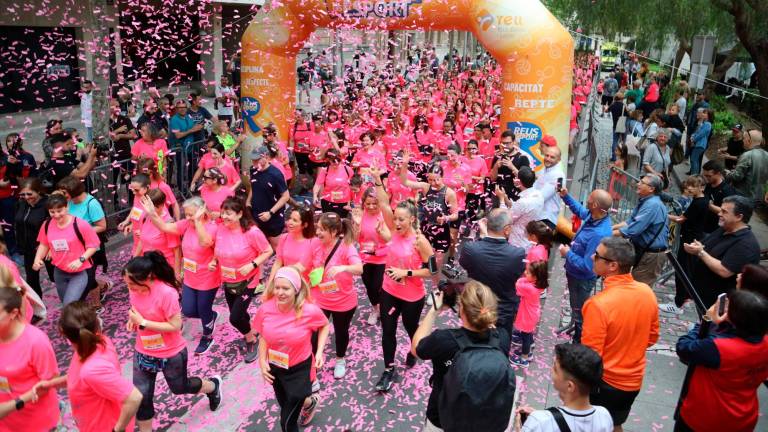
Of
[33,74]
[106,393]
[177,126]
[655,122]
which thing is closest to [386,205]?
[106,393]

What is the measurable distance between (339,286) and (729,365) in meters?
2.81

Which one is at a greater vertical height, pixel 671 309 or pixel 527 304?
pixel 527 304

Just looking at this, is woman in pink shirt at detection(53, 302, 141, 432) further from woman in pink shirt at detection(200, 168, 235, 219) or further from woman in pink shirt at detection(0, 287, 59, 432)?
woman in pink shirt at detection(200, 168, 235, 219)

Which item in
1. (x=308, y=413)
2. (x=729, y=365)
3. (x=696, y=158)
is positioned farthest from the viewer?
(x=696, y=158)

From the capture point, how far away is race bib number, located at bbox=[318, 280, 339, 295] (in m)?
4.80

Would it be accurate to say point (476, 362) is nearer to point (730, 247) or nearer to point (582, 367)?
point (582, 367)

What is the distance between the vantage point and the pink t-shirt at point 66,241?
16.8 ft

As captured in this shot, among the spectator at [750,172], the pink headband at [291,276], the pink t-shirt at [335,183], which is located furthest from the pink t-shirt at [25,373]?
the spectator at [750,172]

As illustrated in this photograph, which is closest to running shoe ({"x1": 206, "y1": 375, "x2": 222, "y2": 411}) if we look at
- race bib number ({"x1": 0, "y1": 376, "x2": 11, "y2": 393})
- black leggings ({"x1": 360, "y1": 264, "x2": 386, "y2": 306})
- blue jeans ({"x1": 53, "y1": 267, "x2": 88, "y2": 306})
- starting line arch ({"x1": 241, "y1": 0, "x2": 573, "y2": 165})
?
race bib number ({"x1": 0, "y1": 376, "x2": 11, "y2": 393})

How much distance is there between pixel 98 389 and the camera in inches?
123

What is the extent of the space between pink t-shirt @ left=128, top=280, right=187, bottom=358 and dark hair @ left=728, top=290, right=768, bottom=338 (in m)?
3.39

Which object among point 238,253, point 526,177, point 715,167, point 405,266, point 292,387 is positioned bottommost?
point 292,387

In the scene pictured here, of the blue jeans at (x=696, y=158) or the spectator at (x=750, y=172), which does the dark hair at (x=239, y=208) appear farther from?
the blue jeans at (x=696, y=158)

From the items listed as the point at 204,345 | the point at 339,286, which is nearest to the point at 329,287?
the point at 339,286
